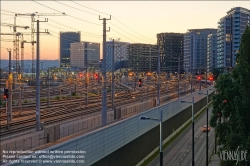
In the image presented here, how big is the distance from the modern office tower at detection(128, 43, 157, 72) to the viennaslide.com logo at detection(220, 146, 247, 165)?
29.9m

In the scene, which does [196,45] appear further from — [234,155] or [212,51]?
[234,155]

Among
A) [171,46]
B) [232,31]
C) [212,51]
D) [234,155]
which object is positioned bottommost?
[234,155]

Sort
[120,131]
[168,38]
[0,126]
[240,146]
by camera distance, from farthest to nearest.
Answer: [168,38] < [0,126] < [120,131] < [240,146]

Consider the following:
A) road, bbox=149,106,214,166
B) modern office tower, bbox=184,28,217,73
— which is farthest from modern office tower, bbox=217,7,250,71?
road, bbox=149,106,214,166

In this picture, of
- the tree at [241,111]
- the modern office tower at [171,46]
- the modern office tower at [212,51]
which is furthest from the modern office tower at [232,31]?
the tree at [241,111]

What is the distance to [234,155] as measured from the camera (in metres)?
11.5

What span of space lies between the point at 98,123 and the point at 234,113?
11428mm

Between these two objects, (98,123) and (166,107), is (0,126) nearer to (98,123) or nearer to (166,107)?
(98,123)

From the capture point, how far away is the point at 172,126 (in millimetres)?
29266

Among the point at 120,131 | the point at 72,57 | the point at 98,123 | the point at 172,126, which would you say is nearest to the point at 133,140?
the point at 120,131

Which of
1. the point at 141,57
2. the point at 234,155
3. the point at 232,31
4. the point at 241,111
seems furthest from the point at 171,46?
the point at 234,155

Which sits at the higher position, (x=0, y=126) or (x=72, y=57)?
(x=72, y=57)

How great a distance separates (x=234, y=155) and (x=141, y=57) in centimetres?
3165

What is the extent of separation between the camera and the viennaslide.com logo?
11.1 meters
